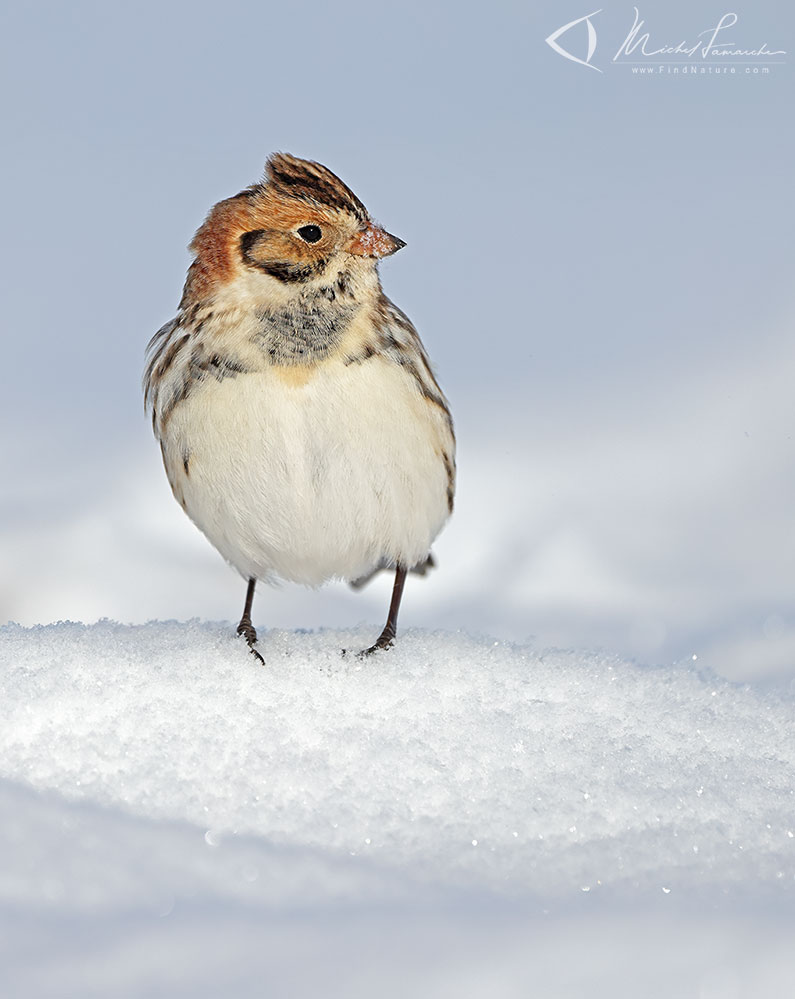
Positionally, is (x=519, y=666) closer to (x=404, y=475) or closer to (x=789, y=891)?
(x=404, y=475)

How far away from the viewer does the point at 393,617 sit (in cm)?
451

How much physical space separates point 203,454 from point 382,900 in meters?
1.63

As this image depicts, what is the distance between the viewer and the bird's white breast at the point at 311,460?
12.2ft

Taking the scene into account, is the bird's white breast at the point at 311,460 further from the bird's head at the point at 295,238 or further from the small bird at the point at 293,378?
the bird's head at the point at 295,238

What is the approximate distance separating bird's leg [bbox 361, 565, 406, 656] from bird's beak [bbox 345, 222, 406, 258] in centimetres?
123

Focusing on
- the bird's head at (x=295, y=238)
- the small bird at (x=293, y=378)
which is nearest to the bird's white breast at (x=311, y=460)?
the small bird at (x=293, y=378)

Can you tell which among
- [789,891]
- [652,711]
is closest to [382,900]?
[789,891]

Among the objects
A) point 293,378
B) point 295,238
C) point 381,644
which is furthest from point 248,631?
point 295,238

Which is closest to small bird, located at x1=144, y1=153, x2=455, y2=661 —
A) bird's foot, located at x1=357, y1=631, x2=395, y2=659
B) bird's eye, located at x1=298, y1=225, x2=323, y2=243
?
bird's eye, located at x1=298, y1=225, x2=323, y2=243

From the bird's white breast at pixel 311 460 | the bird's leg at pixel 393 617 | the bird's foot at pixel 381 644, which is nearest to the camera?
the bird's white breast at pixel 311 460

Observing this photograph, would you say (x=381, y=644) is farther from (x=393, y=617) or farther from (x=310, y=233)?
(x=310, y=233)

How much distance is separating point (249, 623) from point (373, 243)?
5.06 ft

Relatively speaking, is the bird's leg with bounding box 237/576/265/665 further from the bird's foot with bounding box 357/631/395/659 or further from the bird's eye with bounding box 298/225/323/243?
the bird's eye with bounding box 298/225/323/243

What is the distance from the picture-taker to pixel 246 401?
3719mm
